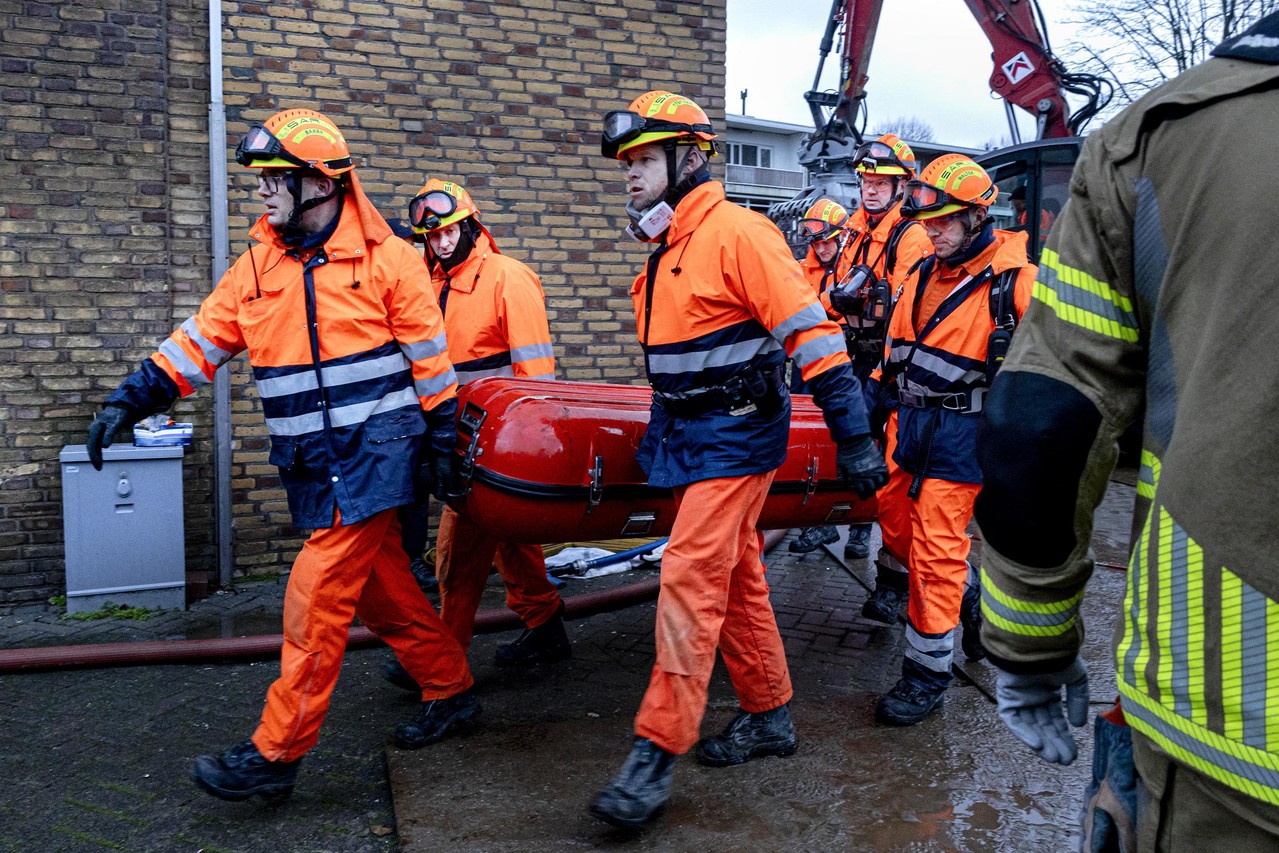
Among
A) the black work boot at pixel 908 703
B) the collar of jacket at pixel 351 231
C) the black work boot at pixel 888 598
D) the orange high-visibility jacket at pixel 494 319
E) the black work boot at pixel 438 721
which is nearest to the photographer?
the collar of jacket at pixel 351 231

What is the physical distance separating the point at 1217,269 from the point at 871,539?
5.71m

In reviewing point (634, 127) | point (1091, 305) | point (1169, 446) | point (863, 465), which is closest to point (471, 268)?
point (634, 127)

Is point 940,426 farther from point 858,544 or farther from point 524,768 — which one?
point 858,544

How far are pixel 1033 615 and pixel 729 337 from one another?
2.04 metres

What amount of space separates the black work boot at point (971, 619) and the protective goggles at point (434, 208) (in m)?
2.90

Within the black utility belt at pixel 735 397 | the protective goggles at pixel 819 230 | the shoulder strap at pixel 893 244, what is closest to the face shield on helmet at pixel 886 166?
the shoulder strap at pixel 893 244

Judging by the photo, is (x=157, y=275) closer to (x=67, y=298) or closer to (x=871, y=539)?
(x=67, y=298)

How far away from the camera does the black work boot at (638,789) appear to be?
2.99 metres

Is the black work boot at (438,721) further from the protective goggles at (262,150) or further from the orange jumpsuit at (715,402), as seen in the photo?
the protective goggles at (262,150)

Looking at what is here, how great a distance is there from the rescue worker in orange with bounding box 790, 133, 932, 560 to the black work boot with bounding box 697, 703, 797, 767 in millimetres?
1659

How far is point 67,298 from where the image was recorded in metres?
5.45

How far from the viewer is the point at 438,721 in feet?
12.4

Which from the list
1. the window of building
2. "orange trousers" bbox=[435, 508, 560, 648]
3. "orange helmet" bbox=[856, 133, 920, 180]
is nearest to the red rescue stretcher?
"orange trousers" bbox=[435, 508, 560, 648]

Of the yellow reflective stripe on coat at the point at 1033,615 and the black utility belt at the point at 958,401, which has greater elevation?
the black utility belt at the point at 958,401
